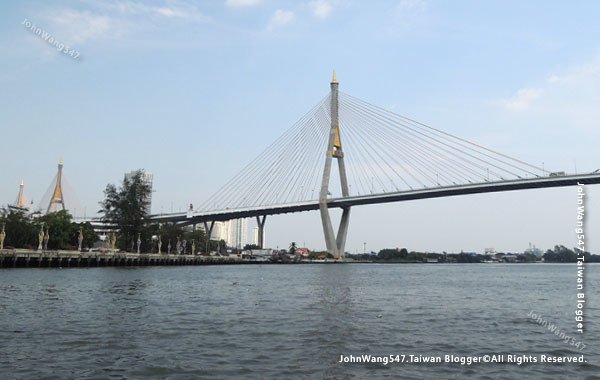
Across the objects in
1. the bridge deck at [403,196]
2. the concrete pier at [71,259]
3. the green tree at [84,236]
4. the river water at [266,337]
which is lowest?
the concrete pier at [71,259]

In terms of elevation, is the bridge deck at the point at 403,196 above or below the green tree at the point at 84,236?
above

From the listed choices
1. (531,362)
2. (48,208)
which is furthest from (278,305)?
(48,208)

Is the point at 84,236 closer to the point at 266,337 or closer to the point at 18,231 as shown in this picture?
the point at 18,231

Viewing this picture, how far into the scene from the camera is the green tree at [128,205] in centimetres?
7206

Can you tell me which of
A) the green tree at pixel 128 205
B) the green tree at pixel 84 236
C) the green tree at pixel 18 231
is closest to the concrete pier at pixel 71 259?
the green tree at pixel 128 205

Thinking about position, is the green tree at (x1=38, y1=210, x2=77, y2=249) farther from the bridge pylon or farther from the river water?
the river water

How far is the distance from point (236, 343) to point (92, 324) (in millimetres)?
4641

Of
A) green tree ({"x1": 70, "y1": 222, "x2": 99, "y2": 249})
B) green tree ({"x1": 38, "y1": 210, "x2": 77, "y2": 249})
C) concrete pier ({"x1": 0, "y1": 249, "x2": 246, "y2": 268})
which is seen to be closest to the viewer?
concrete pier ({"x1": 0, "y1": 249, "x2": 246, "y2": 268})

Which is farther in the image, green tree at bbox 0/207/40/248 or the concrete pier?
green tree at bbox 0/207/40/248

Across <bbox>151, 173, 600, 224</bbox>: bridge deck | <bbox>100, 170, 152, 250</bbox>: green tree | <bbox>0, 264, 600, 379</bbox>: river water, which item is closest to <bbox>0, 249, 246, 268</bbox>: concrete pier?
<bbox>100, 170, 152, 250</bbox>: green tree

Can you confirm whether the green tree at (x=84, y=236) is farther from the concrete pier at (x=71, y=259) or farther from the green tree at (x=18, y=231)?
the concrete pier at (x=71, y=259)

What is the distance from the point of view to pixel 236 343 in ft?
39.5

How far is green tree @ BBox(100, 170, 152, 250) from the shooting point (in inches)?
2837

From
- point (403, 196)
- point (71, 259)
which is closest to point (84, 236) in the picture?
point (71, 259)
